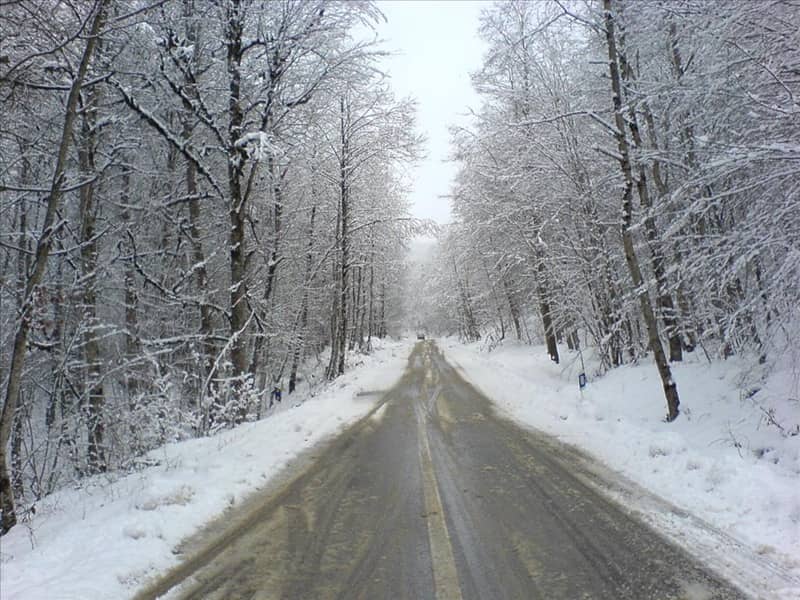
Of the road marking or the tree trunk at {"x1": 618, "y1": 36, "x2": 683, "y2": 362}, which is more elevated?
the tree trunk at {"x1": 618, "y1": 36, "x2": 683, "y2": 362}

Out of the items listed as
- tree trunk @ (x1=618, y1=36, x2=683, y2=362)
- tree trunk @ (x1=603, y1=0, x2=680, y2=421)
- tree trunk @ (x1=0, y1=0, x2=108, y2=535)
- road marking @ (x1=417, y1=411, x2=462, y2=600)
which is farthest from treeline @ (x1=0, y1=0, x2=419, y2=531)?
tree trunk @ (x1=618, y1=36, x2=683, y2=362)

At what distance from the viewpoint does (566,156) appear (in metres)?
12.9

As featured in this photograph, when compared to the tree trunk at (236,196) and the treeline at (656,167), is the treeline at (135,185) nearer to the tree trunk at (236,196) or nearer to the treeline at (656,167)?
the tree trunk at (236,196)

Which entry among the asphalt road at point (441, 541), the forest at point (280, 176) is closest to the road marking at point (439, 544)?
the asphalt road at point (441, 541)

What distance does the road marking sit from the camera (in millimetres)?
3490

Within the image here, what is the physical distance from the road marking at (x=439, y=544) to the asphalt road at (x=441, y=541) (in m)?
0.02

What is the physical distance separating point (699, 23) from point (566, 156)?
6.54m

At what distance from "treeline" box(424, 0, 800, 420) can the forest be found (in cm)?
7

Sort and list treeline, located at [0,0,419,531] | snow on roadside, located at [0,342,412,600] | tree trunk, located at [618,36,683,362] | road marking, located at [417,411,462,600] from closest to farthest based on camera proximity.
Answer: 1. road marking, located at [417,411,462,600]
2. snow on roadside, located at [0,342,412,600]
3. treeline, located at [0,0,419,531]
4. tree trunk, located at [618,36,683,362]

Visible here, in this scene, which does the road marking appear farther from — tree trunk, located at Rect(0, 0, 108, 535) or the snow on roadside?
tree trunk, located at Rect(0, 0, 108, 535)

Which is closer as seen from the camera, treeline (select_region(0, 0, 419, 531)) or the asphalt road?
the asphalt road

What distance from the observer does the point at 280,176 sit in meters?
15.4

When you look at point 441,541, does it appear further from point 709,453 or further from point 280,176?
point 280,176

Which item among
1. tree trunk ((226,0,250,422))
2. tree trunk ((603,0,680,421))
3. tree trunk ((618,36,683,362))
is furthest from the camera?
tree trunk ((226,0,250,422))
